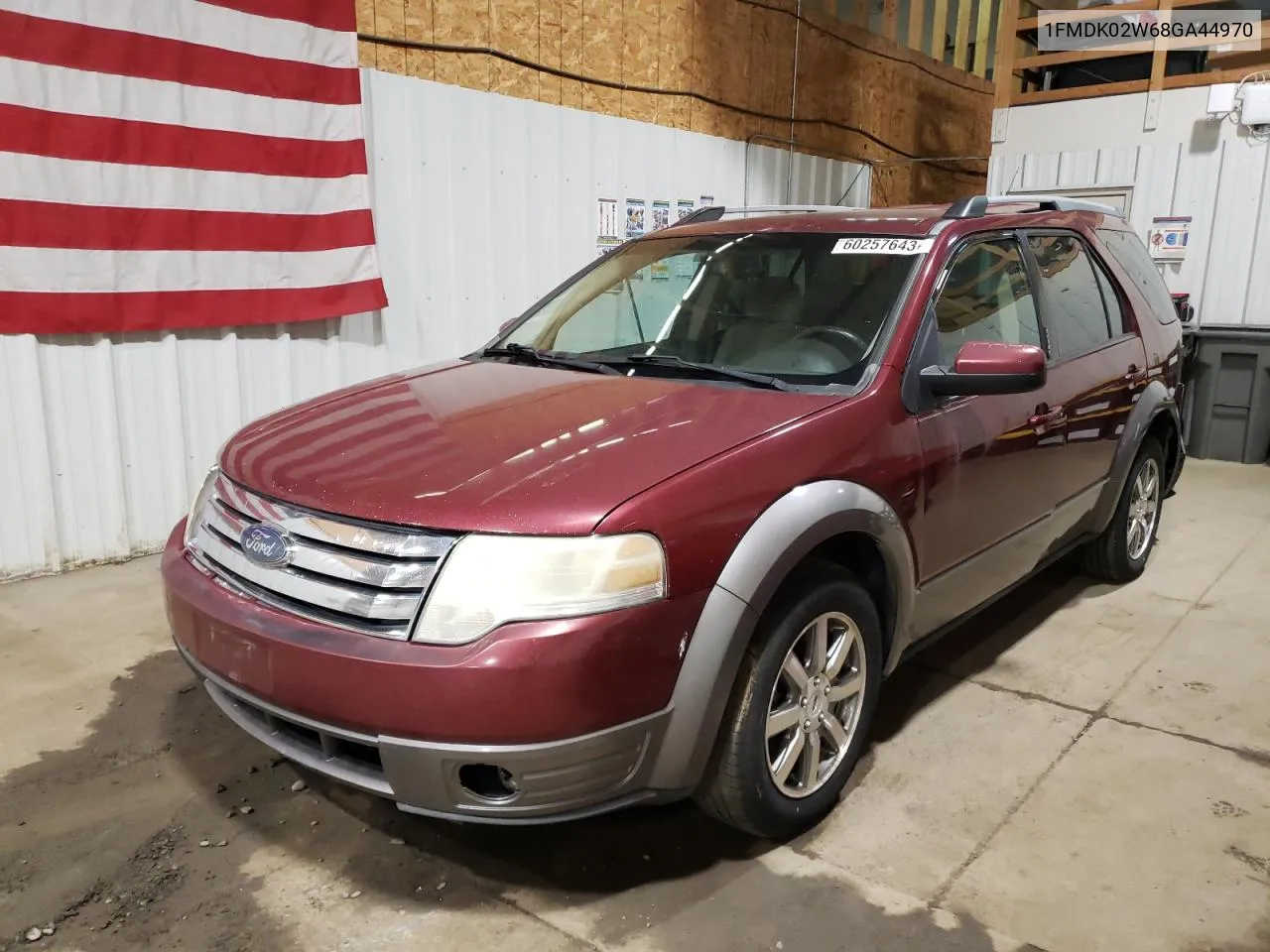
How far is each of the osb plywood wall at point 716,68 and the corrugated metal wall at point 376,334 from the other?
223 millimetres

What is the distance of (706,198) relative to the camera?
765 centimetres

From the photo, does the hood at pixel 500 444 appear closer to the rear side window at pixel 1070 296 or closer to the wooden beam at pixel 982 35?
the rear side window at pixel 1070 296

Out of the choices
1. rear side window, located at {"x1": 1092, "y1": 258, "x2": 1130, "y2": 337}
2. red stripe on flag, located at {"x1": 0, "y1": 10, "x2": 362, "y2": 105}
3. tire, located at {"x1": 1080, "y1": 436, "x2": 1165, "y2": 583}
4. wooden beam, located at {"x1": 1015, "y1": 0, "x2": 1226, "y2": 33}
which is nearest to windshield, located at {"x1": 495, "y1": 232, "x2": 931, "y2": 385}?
rear side window, located at {"x1": 1092, "y1": 258, "x2": 1130, "y2": 337}

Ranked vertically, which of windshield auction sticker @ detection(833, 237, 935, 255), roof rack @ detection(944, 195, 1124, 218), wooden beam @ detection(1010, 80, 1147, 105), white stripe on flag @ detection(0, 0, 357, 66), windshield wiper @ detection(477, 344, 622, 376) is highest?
wooden beam @ detection(1010, 80, 1147, 105)

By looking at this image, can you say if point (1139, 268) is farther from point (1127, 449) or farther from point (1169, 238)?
point (1169, 238)

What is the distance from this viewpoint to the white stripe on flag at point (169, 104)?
404 centimetres

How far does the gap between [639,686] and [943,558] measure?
129cm

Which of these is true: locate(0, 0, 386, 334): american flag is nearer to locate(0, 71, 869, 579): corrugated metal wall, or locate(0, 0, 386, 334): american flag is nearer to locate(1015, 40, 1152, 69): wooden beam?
locate(0, 71, 869, 579): corrugated metal wall

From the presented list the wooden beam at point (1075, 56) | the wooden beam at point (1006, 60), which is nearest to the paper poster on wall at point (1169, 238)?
the wooden beam at point (1075, 56)

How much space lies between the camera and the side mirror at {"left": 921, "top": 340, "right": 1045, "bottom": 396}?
265 cm

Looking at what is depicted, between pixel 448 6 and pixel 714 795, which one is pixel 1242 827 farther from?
pixel 448 6

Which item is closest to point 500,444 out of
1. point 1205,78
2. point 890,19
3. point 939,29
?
point 1205,78

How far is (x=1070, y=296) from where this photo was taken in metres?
3.66

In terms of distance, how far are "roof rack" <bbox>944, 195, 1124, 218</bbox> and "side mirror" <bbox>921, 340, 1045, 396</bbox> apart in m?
0.70
